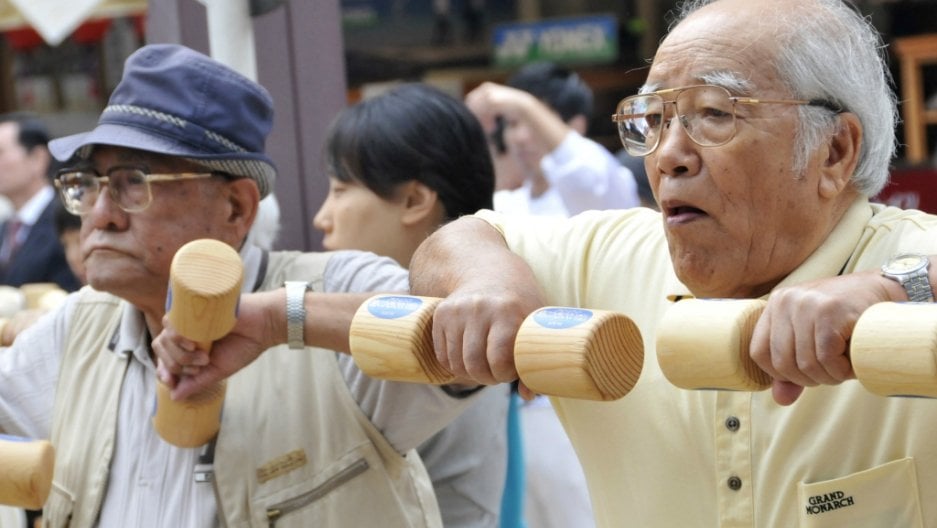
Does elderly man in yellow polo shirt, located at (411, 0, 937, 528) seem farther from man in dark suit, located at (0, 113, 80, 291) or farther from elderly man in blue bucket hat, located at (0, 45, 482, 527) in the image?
man in dark suit, located at (0, 113, 80, 291)

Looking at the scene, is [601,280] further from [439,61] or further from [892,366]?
[439,61]

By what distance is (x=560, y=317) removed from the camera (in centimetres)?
165

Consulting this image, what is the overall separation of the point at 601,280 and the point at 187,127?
861 millimetres

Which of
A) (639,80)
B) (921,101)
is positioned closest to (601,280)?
(921,101)

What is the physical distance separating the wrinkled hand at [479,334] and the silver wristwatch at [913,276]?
468 millimetres

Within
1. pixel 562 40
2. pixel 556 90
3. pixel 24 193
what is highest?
pixel 556 90

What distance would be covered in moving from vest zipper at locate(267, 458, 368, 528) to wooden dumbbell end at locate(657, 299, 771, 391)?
0.96 meters

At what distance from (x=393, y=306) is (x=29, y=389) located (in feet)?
3.77

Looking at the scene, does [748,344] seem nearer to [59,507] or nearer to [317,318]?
[317,318]

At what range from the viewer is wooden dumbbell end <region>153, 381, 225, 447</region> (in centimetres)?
229

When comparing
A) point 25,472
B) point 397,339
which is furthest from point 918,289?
point 25,472

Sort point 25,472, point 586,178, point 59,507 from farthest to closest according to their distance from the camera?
1. point 586,178
2. point 59,507
3. point 25,472

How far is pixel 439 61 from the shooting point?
1116cm

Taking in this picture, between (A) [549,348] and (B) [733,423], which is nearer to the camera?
(A) [549,348]
